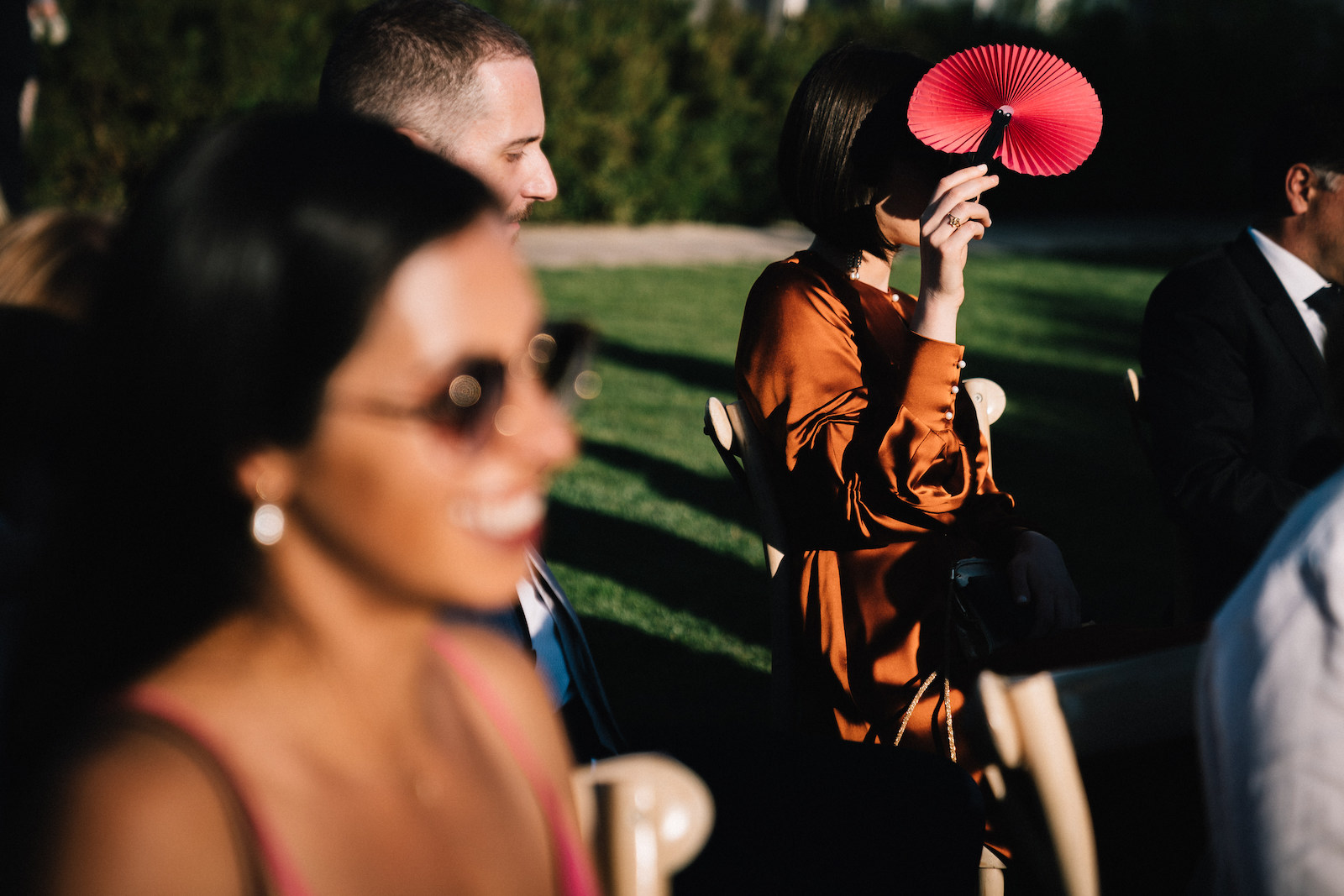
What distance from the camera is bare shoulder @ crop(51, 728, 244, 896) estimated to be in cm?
89

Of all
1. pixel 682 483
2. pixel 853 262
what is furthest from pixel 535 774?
pixel 682 483

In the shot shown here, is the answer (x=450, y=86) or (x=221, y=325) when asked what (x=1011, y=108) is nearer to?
(x=450, y=86)

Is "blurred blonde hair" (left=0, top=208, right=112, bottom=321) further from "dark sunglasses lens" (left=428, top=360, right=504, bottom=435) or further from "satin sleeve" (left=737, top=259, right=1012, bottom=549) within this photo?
"satin sleeve" (left=737, top=259, right=1012, bottom=549)

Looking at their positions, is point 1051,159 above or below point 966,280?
above

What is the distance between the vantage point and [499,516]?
1077mm

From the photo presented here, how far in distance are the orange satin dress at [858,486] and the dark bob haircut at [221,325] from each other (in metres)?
1.34

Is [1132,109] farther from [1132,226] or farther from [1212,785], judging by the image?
[1212,785]

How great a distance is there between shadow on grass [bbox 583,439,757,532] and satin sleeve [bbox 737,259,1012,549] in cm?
309

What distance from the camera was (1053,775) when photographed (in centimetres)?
126

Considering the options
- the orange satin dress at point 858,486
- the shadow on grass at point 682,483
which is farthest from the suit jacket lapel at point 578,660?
the shadow on grass at point 682,483

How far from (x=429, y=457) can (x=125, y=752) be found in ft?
1.18

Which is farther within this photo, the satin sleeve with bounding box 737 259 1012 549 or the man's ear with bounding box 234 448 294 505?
the satin sleeve with bounding box 737 259 1012 549

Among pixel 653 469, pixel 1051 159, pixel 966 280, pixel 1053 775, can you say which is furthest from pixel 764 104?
pixel 1053 775

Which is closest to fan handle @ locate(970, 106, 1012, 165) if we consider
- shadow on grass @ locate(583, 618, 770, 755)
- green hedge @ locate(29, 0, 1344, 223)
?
shadow on grass @ locate(583, 618, 770, 755)
